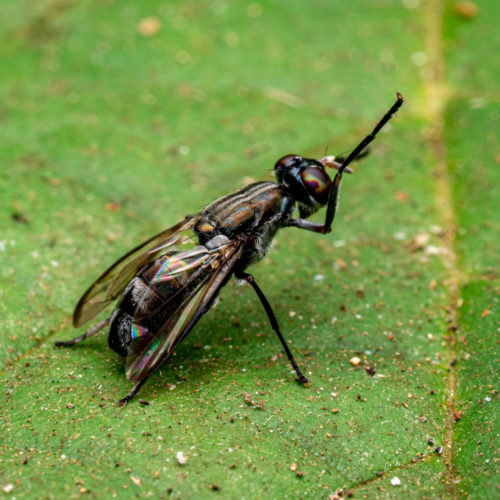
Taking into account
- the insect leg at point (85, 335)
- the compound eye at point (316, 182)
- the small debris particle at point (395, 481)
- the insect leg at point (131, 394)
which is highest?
the compound eye at point (316, 182)

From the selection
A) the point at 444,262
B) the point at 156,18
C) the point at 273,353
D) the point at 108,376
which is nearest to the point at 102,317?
the point at 108,376

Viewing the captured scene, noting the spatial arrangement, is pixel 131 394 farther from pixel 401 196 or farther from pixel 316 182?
pixel 401 196

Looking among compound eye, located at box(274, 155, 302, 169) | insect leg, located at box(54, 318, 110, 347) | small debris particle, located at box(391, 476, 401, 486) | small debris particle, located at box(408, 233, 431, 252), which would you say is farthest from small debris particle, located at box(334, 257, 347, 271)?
small debris particle, located at box(391, 476, 401, 486)

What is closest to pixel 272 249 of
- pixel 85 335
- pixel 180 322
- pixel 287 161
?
pixel 287 161

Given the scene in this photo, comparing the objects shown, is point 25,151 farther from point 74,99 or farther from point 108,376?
point 108,376

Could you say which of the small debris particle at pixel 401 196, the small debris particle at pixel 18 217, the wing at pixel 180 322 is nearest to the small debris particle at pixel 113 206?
the small debris particle at pixel 18 217

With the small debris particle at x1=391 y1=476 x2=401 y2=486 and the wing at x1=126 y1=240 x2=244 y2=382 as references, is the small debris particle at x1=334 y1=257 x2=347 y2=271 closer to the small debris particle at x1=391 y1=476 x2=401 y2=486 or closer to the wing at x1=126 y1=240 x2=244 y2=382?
the wing at x1=126 y1=240 x2=244 y2=382

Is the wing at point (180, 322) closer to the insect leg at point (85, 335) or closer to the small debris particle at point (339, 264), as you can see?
the insect leg at point (85, 335)
